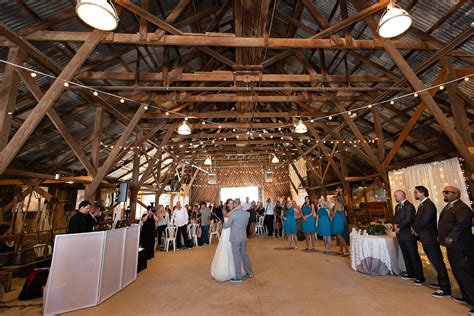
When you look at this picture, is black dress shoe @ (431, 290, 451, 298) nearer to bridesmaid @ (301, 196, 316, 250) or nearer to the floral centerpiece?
the floral centerpiece

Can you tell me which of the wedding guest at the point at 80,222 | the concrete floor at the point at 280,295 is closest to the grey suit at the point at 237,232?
the concrete floor at the point at 280,295

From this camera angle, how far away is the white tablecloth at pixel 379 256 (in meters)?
4.33

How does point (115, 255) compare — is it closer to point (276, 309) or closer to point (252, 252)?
point (276, 309)

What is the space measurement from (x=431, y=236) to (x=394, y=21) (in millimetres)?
3113

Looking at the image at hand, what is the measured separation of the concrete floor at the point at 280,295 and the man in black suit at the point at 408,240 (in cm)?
23

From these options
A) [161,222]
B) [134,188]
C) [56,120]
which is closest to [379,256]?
[161,222]

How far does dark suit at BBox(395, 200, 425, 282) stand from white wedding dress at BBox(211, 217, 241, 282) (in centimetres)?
302

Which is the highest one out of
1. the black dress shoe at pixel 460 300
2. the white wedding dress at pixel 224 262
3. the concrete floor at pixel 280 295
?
the white wedding dress at pixel 224 262

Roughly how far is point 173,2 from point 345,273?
255 inches

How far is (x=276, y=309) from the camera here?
3.02m

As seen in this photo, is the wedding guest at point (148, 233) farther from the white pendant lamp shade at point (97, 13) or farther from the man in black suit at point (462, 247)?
the man in black suit at point (462, 247)

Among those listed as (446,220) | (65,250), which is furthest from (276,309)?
(65,250)

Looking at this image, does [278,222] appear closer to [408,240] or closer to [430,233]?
[408,240]

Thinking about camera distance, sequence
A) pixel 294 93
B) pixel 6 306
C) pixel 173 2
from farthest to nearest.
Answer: pixel 294 93
pixel 173 2
pixel 6 306
